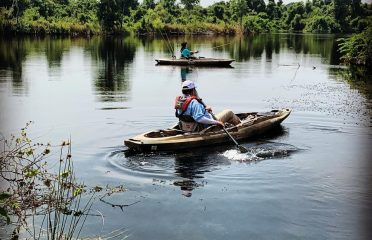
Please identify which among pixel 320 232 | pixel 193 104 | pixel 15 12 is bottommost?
pixel 320 232

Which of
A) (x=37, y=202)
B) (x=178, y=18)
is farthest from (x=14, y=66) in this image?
(x=178, y=18)

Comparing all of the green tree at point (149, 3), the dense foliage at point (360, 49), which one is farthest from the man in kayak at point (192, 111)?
the green tree at point (149, 3)

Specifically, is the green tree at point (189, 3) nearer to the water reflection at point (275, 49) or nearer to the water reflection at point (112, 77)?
the water reflection at point (275, 49)

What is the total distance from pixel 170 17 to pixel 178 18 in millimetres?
2706

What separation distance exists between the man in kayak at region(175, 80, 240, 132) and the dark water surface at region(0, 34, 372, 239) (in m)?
0.62

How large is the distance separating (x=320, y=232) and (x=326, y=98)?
40.1ft

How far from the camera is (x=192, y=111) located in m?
10.5

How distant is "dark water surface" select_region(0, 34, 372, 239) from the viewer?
7.09m

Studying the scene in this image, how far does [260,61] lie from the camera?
3503 centimetres

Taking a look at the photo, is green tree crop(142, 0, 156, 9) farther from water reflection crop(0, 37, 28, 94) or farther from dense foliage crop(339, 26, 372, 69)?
dense foliage crop(339, 26, 372, 69)

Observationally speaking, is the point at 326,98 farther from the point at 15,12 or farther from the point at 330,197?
the point at 15,12

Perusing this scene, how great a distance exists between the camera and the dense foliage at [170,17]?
202 ft

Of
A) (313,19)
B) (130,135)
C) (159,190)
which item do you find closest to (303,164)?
(159,190)

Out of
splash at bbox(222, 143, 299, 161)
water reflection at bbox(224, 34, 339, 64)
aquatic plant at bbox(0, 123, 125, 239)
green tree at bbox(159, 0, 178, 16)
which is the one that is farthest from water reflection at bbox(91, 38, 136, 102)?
green tree at bbox(159, 0, 178, 16)
